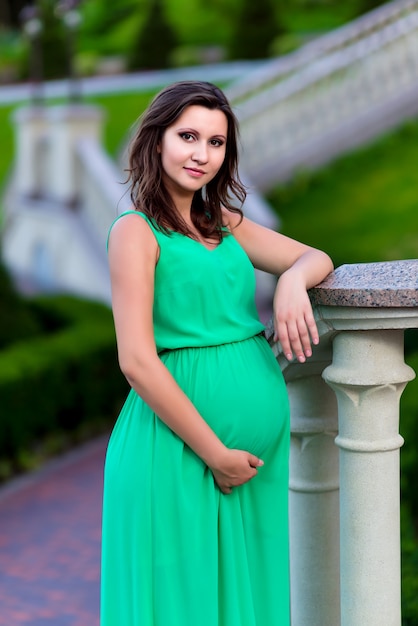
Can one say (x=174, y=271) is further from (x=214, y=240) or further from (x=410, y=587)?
(x=410, y=587)

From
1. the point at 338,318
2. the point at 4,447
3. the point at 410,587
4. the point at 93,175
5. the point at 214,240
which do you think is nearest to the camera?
the point at 338,318

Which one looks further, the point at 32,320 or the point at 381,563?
the point at 32,320

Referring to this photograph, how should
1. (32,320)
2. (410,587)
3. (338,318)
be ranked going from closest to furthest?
(338,318) → (410,587) → (32,320)

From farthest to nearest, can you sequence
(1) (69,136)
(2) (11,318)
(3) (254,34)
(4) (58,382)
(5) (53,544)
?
(3) (254,34) → (1) (69,136) → (2) (11,318) → (4) (58,382) → (5) (53,544)

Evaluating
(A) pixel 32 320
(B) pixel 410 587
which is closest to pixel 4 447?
(A) pixel 32 320

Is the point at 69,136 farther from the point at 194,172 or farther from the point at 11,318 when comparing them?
the point at 194,172

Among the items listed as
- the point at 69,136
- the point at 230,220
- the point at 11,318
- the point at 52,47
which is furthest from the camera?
the point at 52,47

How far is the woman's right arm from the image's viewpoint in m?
2.17

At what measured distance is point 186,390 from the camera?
2244 millimetres

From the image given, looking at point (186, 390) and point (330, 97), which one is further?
point (330, 97)

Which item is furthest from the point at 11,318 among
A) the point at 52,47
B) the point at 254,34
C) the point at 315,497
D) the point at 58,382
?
the point at 52,47

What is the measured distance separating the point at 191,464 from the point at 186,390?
0.16m

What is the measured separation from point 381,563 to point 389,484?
0.17 m

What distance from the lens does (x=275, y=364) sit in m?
2.37
